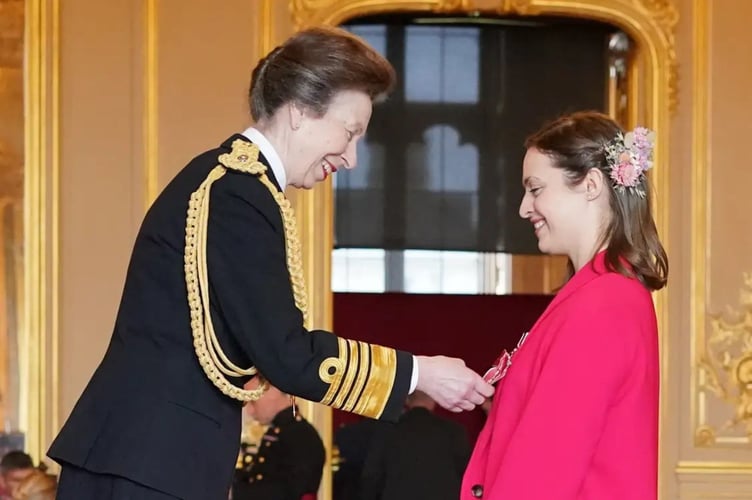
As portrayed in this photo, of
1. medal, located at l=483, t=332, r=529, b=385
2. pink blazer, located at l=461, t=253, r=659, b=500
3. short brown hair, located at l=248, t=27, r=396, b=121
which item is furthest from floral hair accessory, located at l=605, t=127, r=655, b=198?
short brown hair, located at l=248, t=27, r=396, b=121

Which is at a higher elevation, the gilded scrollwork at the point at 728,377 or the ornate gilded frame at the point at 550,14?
the ornate gilded frame at the point at 550,14

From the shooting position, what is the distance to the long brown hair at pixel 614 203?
8.25 feet

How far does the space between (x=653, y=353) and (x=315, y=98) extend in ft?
2.68

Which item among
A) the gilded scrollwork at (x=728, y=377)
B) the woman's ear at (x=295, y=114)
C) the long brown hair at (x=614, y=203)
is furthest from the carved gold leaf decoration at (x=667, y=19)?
the woman's ear at (x=295, y=114)

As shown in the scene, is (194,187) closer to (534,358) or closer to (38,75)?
(534,358)

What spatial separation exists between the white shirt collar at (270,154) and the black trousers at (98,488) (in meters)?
0.63

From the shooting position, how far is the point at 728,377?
16.8 ft

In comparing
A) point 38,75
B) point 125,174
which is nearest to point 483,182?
point 125,174

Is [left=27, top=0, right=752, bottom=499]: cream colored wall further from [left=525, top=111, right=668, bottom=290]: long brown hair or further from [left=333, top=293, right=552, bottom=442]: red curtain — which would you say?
[left=525, top=111, right=668, bottom=290]: long brown hair

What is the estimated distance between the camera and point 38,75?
4.74 m

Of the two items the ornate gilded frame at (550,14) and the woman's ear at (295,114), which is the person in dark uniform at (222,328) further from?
the ornate gilded frame at (550,14)

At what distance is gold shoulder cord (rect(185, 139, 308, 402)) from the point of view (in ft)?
7.41

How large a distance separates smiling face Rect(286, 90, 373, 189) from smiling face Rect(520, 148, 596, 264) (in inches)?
15.9

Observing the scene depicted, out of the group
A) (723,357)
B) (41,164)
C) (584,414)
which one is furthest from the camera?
(723,357)
